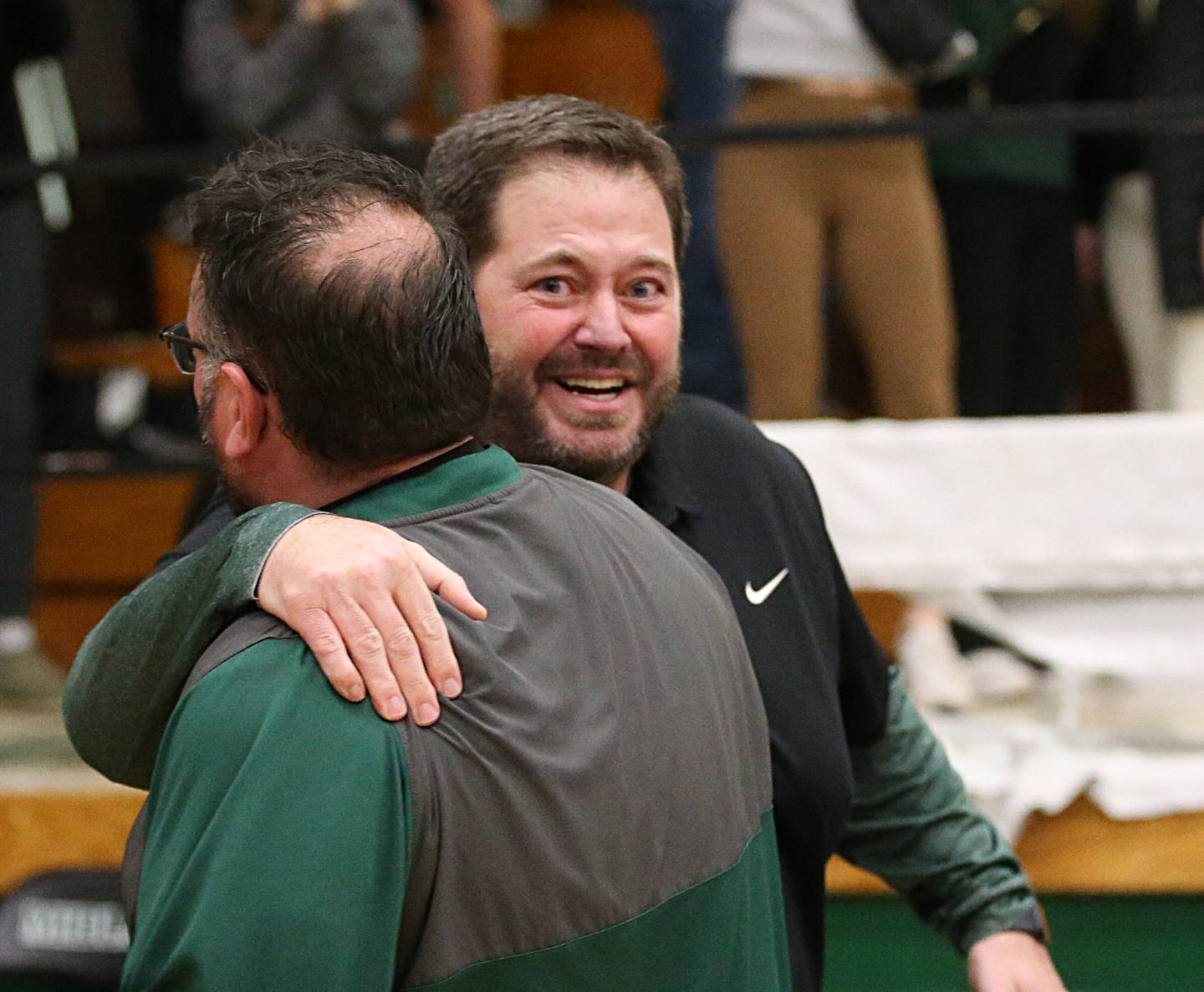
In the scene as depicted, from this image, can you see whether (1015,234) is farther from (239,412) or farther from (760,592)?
(239,412)

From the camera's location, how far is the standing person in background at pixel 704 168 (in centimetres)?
357

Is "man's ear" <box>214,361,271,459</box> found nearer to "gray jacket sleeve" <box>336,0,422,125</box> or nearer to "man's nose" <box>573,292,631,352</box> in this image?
"man's nose" <box>573,292,631,352</box>

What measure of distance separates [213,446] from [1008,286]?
2.35 metres

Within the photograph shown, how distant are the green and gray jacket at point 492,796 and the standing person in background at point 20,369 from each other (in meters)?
2.11

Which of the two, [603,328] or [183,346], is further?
[603,328]

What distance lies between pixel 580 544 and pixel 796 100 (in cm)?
211

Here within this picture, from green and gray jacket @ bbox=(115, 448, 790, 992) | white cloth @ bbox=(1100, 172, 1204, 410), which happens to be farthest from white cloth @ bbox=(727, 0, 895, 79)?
green and gray jacket @ bbox=(115, 448, 790, 992)

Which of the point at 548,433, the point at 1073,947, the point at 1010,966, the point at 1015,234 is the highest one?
the point at 548,433

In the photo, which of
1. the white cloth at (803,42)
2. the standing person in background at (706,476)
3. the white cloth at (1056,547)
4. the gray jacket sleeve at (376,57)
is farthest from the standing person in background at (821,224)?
the standing person in background at (706,476)

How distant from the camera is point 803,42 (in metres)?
2.98

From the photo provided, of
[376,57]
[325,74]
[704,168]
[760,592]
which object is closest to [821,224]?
[704,168]

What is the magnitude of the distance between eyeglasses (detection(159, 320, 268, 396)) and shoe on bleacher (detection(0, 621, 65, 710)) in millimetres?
2050

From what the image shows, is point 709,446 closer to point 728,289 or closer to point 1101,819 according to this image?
point 1101,819

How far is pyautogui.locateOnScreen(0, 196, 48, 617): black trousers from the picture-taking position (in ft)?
10.0
